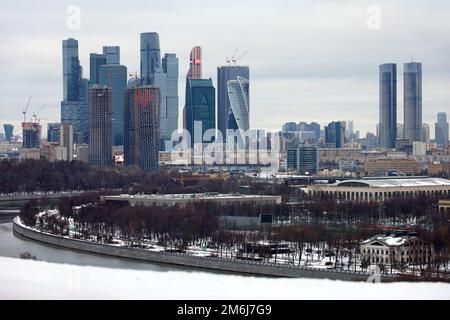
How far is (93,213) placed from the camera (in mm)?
11227

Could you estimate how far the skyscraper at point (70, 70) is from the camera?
3775 cm

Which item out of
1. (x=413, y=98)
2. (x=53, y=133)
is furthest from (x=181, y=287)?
(x=413, y=98)

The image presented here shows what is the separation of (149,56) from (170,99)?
6.84 ft

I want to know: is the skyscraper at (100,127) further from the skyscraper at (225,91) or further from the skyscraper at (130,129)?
the skyscraper at (225,91)

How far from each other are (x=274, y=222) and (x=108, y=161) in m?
20.0

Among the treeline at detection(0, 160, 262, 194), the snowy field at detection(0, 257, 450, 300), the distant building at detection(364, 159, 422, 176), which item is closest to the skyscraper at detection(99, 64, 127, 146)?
the distant building at detection(364, 159, 422, 176)

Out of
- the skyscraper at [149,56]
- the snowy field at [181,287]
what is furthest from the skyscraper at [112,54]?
the snowy field at [181,287]

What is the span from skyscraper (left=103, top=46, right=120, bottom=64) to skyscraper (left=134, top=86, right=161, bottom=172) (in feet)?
39.0

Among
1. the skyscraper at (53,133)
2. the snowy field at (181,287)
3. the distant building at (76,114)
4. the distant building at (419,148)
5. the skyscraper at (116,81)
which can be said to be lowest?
the distant building at (419,148)

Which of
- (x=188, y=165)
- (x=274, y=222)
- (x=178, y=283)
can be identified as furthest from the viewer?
(x=188, y=165)

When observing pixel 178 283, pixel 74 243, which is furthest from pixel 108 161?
pixel 178 283

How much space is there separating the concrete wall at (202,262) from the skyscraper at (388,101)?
30.8 metres

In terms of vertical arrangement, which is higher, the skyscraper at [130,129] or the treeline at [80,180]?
the skyscraper at [130,129]
